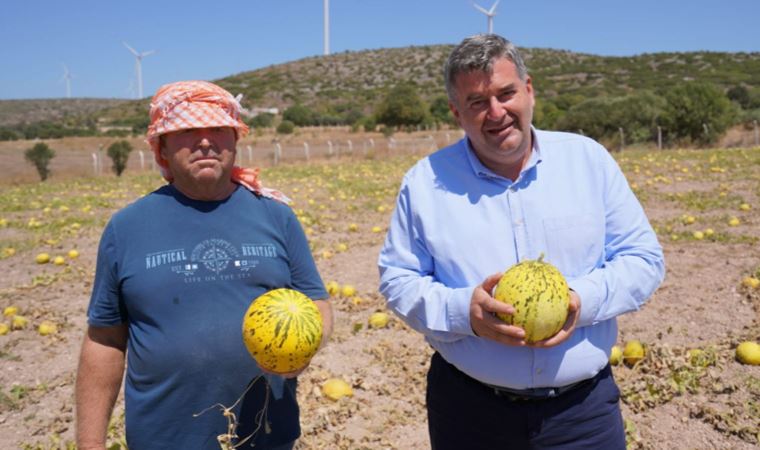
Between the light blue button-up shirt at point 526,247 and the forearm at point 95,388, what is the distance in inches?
47.3

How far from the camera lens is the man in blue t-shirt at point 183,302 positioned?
8.11ft

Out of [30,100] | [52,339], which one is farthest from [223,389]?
[30,100]

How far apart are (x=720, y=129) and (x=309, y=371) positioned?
3174 centimetres

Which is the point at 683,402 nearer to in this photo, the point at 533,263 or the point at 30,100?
the point at 533,263

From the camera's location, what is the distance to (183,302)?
2484mm

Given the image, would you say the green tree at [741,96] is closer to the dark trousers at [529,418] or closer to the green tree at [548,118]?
the green tree at [548,118]

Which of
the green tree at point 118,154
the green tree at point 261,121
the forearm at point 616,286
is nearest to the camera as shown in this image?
the forearm at point 616,286

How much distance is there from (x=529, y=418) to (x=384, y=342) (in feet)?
11.2

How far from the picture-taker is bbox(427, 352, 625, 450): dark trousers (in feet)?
8.07

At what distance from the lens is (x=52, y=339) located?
6.24m

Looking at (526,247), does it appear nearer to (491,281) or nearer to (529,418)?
(491,281)

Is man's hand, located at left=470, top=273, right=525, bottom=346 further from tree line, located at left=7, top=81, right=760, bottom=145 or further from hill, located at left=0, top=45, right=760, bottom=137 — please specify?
hill, located at left=0, top=45, right=760, bottom=137

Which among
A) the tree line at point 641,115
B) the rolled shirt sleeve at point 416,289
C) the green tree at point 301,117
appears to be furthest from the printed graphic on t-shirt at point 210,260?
the green tree at point 301,117

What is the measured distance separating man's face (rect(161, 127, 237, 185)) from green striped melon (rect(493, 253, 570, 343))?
1.25 m
